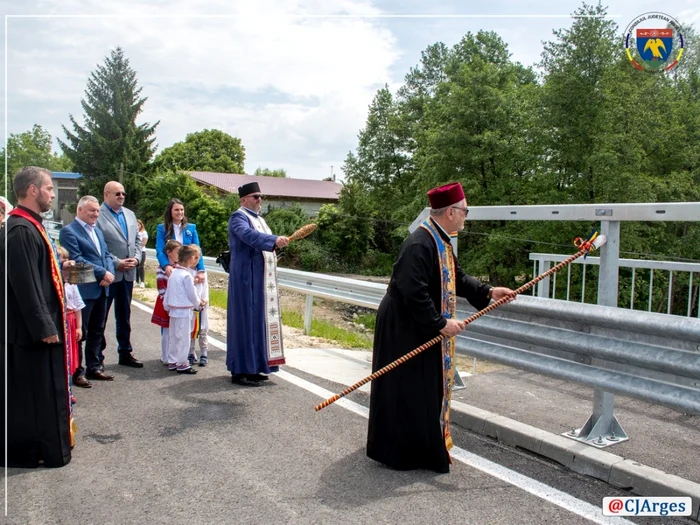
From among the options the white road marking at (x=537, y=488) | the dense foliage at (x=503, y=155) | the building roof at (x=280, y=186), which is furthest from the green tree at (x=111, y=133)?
the white road marking at (x=537, y=488)

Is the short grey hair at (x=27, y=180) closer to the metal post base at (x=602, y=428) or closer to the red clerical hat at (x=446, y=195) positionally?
the red clerical hat at (x=446, y=195)

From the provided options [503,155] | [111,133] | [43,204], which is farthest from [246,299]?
[111,133]

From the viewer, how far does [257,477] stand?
4008 millimetres

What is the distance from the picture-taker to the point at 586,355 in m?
4.18

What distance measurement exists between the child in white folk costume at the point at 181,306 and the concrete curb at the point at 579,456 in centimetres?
302

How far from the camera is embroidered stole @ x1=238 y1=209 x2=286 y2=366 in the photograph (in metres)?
6.45

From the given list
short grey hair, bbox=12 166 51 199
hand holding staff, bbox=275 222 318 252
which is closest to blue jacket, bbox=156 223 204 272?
hand holding staff, bbox=275 222 318 252

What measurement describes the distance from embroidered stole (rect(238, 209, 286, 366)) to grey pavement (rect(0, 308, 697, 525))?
34.5 inches

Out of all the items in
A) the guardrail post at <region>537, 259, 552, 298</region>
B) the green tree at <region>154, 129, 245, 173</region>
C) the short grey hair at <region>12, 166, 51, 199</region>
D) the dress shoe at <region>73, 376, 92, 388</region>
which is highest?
the green tree at <region>154, 129, 245, 173</region>

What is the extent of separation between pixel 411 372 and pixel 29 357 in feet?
8.11

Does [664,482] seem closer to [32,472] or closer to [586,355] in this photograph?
[586,355]

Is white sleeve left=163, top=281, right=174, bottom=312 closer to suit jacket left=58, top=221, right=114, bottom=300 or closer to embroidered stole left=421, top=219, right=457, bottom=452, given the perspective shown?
suit jacket left=58, top=221, right=114, bottom=300

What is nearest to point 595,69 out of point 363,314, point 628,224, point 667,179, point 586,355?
point 667,179

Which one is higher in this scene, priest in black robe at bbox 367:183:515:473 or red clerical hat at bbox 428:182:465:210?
red clerical hat at bbox 428:182:465:210
